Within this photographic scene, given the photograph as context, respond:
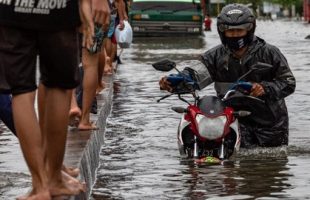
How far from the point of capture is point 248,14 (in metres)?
9.44

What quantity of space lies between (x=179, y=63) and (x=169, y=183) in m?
12.8

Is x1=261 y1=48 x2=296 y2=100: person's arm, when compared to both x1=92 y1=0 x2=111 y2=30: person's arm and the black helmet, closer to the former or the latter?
the black helmet

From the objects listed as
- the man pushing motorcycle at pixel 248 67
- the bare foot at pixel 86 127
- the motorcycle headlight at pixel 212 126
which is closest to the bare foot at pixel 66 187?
the motorcycle headlight at pixel 212 126

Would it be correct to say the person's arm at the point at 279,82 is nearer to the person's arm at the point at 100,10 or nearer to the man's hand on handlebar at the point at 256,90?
the man's hand on handlebar at the point at 256,90

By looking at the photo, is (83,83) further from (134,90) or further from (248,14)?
(134,90)

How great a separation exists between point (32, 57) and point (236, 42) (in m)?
3.81

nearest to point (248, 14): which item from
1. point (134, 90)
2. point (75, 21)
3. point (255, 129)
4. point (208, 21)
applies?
point (255, 129)

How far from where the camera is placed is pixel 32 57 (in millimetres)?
5809

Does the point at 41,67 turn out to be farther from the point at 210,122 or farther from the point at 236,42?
the point at 236,42

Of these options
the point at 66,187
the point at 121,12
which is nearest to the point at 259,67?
the point at 66,187

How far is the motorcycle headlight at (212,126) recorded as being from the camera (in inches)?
344

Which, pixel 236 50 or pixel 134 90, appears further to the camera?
pixel 134 90

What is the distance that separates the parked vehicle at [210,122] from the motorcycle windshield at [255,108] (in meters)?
0.16

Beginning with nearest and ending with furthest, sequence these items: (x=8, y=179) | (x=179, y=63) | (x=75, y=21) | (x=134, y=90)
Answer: (x=75, y=21) < (x=8, y=179) < (x=134, y=90) < (x=179, y=63)
